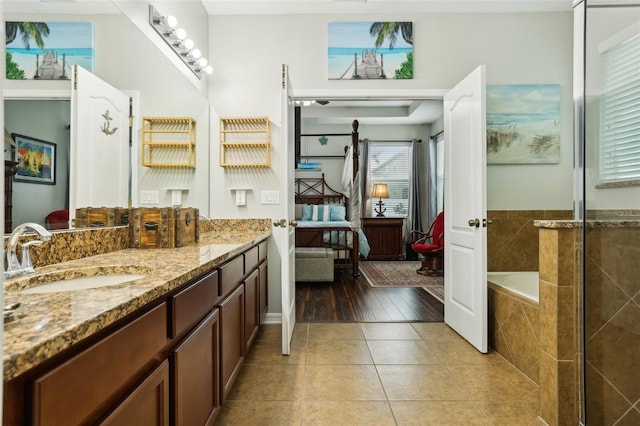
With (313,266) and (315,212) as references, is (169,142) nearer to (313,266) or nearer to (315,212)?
(313,266)

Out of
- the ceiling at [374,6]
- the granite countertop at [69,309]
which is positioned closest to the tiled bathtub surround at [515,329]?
the granite countertop at [69,309]

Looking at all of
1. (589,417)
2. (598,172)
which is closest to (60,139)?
(598,172)

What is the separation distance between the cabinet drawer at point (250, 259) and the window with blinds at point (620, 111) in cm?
183

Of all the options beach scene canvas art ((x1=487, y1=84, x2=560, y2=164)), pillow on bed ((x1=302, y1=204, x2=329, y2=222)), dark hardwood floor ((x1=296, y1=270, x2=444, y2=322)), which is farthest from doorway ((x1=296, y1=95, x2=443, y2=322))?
beach scene canvas art ((x1=487, y1=84, x2=560, y2=164))

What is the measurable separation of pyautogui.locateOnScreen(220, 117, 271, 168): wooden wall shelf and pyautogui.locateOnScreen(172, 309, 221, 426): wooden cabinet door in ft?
6.14

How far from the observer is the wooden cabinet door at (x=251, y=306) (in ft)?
7.34

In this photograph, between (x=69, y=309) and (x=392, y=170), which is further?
(x=392, y=170)

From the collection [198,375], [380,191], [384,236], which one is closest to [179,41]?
[198,375]

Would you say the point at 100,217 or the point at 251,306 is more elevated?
the point at 100,217

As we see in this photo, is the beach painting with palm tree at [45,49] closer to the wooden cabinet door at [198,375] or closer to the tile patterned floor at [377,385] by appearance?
the wooden cabinet door at [198,375]

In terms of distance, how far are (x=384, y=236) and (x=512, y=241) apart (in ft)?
12.7

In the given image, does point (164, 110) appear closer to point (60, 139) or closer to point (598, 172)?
point (60, 139)

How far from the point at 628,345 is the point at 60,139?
2.22 metres

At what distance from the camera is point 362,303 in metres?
3.89
